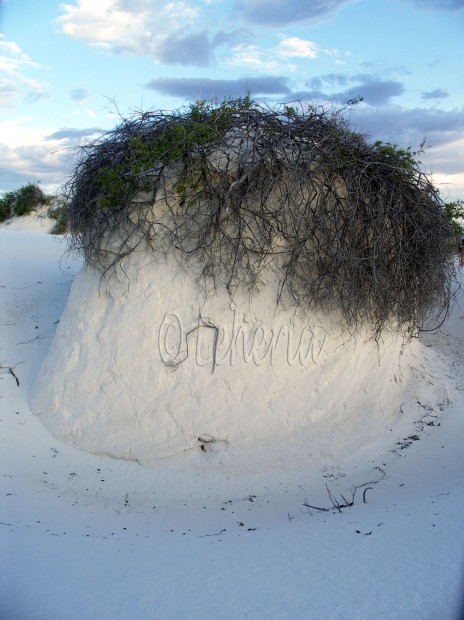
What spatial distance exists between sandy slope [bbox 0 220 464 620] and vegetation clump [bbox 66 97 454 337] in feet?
5.53

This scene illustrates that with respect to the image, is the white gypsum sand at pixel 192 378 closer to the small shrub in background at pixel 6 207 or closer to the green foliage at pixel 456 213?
the green foliage at pixel 456 213

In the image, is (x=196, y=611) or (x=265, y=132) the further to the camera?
(x=265, y=132)

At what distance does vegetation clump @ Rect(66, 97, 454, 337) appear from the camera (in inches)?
236

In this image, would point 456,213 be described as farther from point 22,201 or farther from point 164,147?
point 22,201

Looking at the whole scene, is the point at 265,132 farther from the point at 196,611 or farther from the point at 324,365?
the point at 196,611

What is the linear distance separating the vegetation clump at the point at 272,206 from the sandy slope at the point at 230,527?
5.53ft

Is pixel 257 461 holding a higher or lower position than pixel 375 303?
lower

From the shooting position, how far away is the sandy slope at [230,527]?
348cm

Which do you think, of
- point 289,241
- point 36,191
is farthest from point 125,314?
point 36,191

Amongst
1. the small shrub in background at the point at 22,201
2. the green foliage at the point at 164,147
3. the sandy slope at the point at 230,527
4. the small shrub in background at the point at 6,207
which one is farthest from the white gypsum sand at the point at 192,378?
the small shrub in background at the point at 6,207

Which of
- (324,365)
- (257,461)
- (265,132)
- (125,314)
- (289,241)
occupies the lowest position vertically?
(257,461)

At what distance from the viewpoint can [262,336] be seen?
6230 mm

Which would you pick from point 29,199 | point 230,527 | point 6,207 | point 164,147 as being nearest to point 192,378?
point 230,527

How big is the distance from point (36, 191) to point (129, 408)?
1964 centimetres
